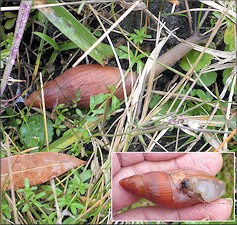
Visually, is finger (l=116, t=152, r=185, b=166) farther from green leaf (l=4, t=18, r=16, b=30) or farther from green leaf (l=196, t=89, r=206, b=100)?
green leaf (l=4, t=18, r=16, b=30)

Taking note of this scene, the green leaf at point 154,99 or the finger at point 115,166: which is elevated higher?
the green leaf at point 154,99

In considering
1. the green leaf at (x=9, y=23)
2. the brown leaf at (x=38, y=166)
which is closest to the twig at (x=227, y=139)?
the brown leaf at (x=38, y=166)

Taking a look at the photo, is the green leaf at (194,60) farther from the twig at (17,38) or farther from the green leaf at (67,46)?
the twig at (17,38)

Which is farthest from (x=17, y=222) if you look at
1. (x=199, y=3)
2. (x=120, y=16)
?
(x=199, y=3)

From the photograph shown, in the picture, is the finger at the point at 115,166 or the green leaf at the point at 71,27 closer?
the finger at the point at 115,166

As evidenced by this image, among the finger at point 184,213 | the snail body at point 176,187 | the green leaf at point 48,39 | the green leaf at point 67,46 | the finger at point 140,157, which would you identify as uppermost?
the green leaf at point 48,39

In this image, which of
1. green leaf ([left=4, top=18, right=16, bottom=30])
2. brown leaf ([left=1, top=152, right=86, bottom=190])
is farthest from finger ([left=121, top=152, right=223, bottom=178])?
green leaf ([left=4, top=18, right=16, bottom=30])

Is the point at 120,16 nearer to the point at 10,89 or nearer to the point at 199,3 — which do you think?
the point at 199,3
